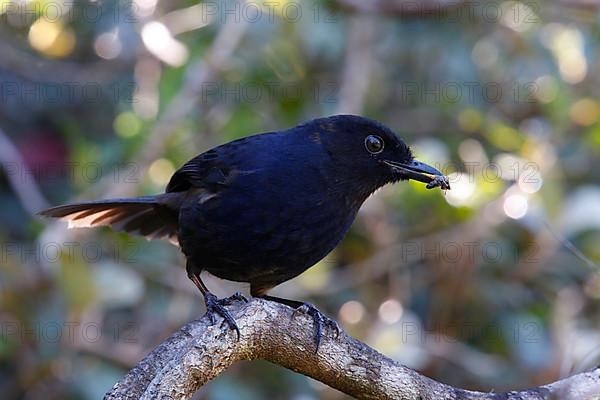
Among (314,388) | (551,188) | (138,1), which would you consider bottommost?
(314,388)

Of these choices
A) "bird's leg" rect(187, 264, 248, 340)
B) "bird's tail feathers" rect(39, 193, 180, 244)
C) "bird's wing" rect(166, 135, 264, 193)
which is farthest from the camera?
"bird's tail feathers" rect(39, 193, 180, 244)

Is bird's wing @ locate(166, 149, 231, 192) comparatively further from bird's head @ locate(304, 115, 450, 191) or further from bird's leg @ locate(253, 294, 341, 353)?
bird's leg @ locate(253, 294, 341, 353)

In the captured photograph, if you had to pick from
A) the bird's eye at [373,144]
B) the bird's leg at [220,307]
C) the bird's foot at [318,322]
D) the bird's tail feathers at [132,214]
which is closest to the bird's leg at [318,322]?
the bird's foot at [318,322]

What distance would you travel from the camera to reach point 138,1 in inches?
241

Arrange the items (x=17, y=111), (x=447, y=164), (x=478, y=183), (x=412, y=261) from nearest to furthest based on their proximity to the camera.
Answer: (x=478, y=183) → (x=447, y=164) → (x=412, y=261) → (x=17, y=111)

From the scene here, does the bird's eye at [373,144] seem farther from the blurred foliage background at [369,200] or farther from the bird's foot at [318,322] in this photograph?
the blurred foliage background at [369,200]

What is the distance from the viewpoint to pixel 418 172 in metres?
4.12

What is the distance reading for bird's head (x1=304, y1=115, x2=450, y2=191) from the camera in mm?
4094

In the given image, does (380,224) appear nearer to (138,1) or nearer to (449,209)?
(449,209)

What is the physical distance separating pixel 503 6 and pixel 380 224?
1.93 meters

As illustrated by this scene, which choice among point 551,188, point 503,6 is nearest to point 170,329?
point 551,188

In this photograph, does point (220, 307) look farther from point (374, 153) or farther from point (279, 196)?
point (374, 153)

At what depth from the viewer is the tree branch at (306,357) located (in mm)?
2930

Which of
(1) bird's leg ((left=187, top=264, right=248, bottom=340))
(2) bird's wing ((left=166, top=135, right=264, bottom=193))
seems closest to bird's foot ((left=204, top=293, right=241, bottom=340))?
(1) bird's leg ((left=187, top=264, right=248, bottom=340))
